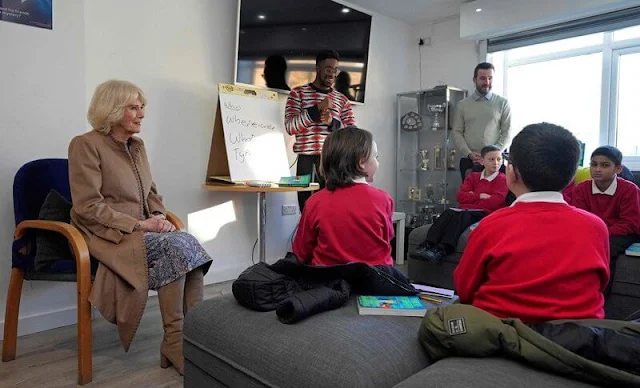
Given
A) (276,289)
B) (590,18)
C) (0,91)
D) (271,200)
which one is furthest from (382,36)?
(276,289)

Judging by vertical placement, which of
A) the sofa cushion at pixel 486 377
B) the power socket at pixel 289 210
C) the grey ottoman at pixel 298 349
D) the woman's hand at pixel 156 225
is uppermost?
the woman's hand at pixel 156 225

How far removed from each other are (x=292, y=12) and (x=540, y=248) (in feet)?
10.1

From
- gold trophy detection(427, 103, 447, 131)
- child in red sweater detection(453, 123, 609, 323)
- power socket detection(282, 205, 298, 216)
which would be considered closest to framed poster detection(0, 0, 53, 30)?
power socket detection(282, 205, 298, 216)

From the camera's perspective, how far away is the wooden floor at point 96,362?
72.6 inches

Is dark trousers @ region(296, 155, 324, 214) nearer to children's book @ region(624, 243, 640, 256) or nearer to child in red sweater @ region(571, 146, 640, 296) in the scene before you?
child in red sweater @ region(571, 146, 640, 296)

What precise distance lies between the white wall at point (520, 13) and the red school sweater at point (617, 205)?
169cm

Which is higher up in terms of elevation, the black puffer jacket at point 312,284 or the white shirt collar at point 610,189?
the white shirt collar at point 610,189

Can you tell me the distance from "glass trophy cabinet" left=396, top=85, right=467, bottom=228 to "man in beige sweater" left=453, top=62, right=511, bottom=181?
34 cm

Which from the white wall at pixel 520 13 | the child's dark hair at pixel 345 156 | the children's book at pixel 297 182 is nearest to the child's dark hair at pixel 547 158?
the child's dark hair at pixel 345 156

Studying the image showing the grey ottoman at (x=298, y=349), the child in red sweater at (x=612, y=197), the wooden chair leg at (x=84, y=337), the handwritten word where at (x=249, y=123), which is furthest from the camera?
the handwritten word where at (x=249, y=123)

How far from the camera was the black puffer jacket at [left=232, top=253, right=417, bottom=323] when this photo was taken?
1.39 m

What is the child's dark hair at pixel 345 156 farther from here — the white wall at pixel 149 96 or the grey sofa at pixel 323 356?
the white wall at pixel 149 96

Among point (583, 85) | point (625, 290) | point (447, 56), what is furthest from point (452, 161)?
point (625, 290)

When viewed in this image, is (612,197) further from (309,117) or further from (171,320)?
(171,320)
